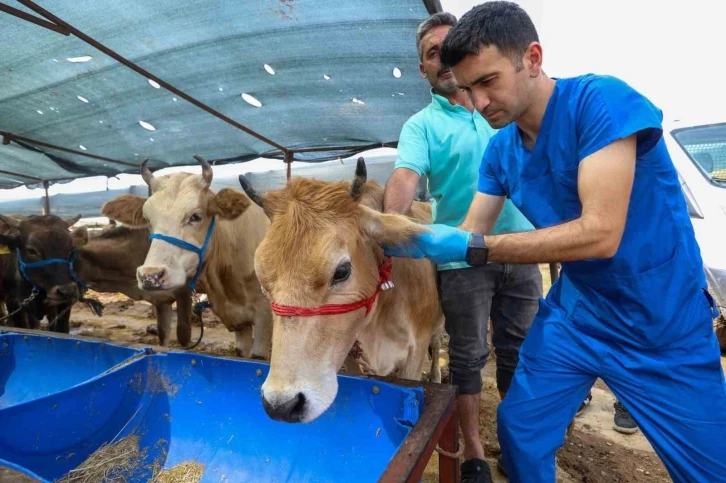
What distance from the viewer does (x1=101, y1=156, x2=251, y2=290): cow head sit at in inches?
144

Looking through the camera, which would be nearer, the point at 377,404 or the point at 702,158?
the point at 377,404

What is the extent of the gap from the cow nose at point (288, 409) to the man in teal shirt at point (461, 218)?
1352 millimetres

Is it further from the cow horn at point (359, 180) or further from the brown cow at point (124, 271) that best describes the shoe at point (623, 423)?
the brown cow at point (124, 271)

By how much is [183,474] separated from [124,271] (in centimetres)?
376

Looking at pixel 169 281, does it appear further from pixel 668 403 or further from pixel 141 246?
pixel 668 403

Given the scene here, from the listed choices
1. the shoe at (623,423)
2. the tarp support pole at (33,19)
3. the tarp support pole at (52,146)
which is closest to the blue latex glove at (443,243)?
the shoe at (623,423)

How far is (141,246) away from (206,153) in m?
3.16

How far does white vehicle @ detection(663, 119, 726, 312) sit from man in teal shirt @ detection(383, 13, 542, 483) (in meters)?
2.97

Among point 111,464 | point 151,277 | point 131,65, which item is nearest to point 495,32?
point 111,464

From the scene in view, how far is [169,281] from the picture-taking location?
365 centimetres

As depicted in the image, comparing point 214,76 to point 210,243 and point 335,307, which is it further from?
point 335,307

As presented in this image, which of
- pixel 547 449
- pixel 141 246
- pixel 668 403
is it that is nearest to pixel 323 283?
pixel 547 449

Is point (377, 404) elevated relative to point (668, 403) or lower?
lower

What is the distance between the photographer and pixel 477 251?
1690mm
